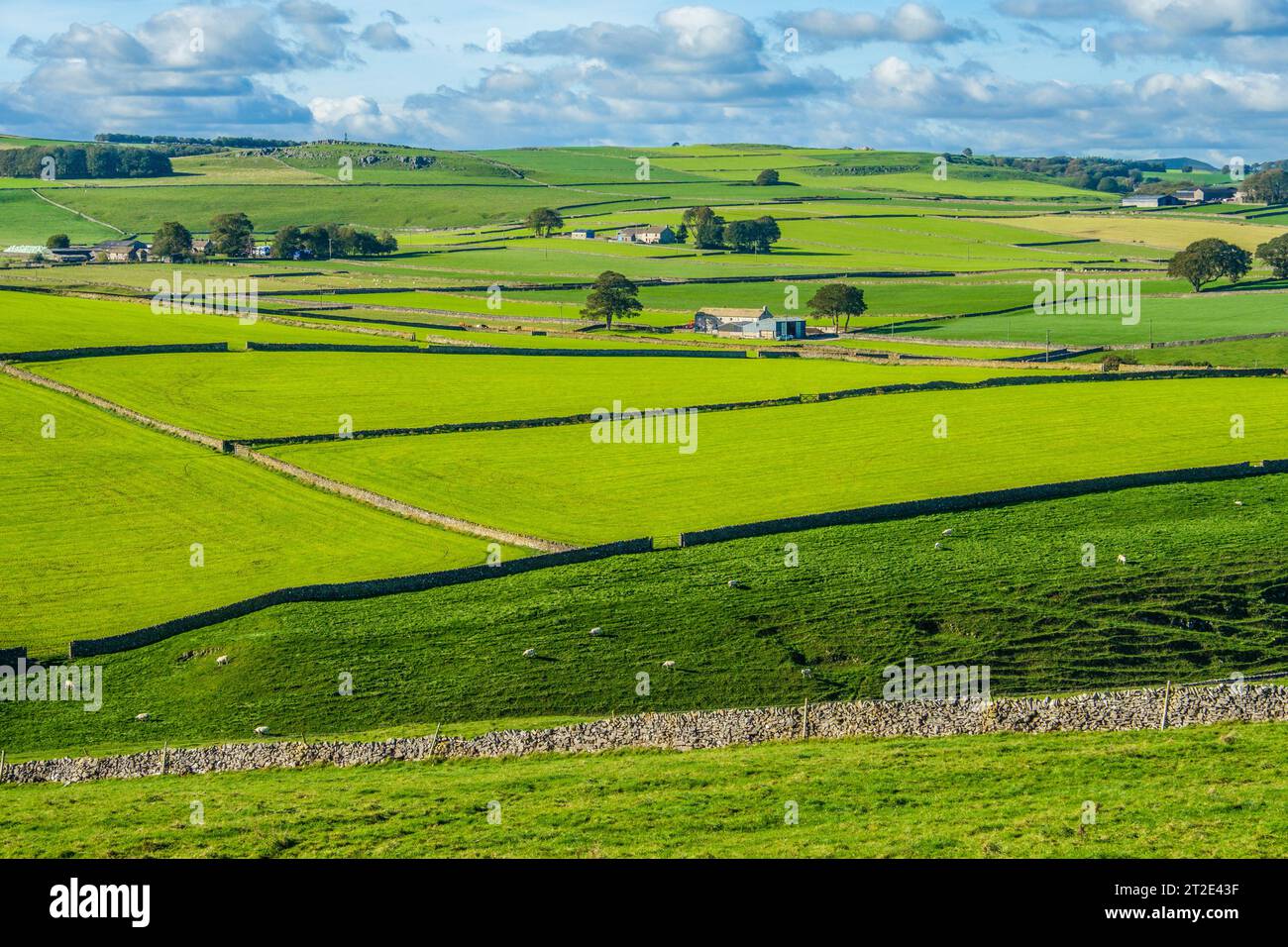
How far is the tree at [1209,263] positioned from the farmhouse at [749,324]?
1702 inches

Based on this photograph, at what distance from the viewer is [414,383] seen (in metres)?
84.1

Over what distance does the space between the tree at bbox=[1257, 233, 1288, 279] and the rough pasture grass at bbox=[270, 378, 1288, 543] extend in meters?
74.0

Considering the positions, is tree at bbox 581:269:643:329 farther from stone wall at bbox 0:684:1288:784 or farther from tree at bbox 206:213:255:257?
stone wall at bbox 0:684:1288:784

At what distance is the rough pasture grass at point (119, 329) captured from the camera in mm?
94625

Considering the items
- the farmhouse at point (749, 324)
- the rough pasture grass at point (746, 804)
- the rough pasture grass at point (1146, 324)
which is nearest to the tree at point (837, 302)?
the farmhouse at point (749, 324)

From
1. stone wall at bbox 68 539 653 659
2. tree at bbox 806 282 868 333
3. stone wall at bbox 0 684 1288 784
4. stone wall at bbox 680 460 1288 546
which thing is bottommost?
stone wall at bbox 0 684 1288 784

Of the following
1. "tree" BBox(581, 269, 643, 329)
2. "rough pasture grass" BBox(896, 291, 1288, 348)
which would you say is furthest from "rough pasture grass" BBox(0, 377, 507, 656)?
"rough pasture grass" BBox(896, 291, 1288, 348)

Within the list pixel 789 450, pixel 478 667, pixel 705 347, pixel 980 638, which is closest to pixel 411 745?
pixel 478 667

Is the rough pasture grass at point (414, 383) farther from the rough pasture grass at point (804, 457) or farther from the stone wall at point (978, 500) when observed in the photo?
the stone wall at point (978, 500)

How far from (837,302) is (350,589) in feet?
276

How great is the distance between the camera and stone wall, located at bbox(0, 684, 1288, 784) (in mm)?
32125
